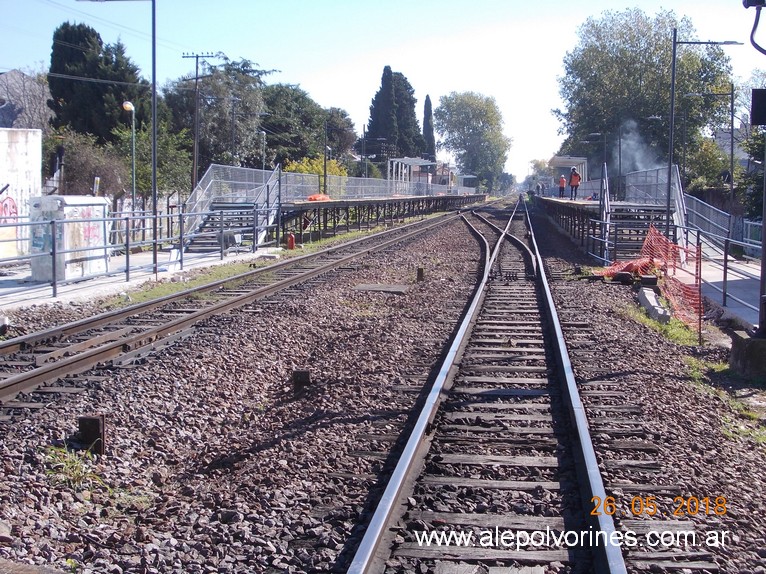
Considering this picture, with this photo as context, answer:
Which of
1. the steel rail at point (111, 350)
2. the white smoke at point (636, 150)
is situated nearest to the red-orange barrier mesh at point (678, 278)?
the steel rail at point (111, 350)

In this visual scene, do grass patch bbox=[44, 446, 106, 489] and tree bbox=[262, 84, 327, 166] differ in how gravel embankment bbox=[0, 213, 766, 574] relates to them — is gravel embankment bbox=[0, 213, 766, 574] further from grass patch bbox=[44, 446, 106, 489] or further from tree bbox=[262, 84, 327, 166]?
tree bbox=[262, 84, 327, 166]

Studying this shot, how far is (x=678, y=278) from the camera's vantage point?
1747cm

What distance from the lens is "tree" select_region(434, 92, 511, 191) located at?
513 ft

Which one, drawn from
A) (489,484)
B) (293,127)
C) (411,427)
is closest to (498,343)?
(411,427)

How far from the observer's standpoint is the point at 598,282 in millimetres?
16922

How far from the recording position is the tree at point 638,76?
7400 centimetres

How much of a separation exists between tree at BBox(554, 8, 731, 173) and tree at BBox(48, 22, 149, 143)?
4375cm

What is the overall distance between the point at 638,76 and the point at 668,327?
7075cm

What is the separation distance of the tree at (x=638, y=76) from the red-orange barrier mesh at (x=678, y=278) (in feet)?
180

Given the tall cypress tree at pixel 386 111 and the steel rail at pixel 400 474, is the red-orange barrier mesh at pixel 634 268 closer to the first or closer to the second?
the steel rail at pixel 400 474

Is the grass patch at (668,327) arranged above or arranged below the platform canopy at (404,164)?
below

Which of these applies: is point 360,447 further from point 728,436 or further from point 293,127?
point 293,127

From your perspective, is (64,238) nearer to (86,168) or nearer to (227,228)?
(227,228)

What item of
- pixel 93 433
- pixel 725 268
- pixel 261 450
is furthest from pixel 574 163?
pixel 93 433
